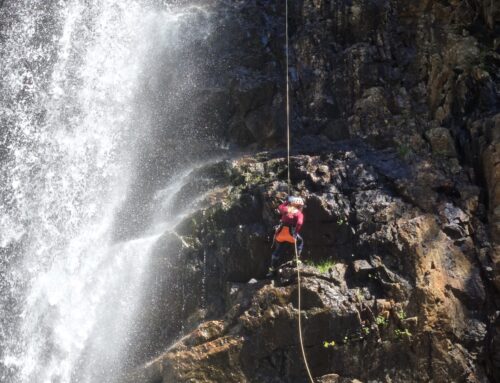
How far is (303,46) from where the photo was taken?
38.1 ft

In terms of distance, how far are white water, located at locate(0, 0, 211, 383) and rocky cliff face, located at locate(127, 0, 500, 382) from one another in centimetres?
148

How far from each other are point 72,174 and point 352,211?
A: 6.94m

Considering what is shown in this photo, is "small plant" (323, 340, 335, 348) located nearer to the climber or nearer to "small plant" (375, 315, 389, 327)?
"small plant" (375, 315, 389, 327)

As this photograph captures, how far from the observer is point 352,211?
8812 millimetres

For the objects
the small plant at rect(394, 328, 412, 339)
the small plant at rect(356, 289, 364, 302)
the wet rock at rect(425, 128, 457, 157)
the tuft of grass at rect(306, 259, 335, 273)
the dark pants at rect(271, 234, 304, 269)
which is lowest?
the small plant at rect(394, 328, 412, 339)

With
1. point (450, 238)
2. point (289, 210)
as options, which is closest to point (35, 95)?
point (289, 210)

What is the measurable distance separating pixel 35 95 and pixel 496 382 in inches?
490

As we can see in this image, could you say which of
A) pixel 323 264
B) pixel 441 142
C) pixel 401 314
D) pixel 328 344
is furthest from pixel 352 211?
pixel 328 344

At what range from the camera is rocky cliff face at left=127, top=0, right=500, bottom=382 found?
7.70m

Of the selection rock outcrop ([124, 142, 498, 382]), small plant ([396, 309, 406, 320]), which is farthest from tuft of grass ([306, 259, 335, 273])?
small plant ([396, 309, 406, 320])

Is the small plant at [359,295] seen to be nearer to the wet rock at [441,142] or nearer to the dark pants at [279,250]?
the dark pants at [279,250]

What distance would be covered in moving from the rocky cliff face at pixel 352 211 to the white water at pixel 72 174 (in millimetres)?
1485

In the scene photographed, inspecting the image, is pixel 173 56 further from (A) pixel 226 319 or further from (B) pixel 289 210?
(A) pixel 226 319

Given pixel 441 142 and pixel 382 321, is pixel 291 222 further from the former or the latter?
pixel 441 142
